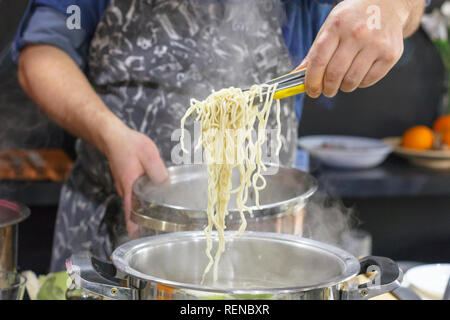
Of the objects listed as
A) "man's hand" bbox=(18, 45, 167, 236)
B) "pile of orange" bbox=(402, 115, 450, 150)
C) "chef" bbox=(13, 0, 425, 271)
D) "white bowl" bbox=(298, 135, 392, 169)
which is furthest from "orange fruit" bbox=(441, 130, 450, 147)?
"man's hand" bbox=(18, 45, 167, 236)

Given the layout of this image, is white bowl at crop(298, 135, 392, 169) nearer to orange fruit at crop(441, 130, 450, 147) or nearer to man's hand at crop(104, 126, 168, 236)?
orange fruit at crop(441, 130, 450, 147)

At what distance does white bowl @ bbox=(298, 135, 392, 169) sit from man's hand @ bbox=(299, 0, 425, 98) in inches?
68.2

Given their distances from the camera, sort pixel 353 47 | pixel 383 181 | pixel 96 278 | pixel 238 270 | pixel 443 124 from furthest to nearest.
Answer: pixel 443 124
pixel 383 181
pixel 238 270
pixel 353 47
pixel 96 278

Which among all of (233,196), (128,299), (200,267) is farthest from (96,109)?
(128,299)

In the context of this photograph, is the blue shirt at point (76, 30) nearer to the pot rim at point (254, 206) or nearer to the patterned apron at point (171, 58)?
the patterned apron at point (171, 58)

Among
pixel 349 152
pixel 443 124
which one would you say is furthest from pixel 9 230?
pixel 443 124

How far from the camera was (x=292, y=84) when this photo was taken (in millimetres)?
996

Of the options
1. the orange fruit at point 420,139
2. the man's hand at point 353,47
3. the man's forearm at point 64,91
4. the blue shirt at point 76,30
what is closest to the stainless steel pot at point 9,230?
the man's forearm at point 64,91

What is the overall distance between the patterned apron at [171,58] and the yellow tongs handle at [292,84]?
0.29 meters

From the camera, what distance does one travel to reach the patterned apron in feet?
4.45

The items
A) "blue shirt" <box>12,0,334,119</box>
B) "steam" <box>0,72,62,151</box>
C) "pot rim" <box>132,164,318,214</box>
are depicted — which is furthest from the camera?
"steam" <box>0,72,62,151</box>

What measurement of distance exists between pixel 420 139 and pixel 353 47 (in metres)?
2.04

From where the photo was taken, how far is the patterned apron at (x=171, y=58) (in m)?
1.36

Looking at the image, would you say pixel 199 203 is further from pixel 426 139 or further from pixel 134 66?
pixel 426 139
